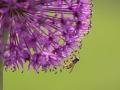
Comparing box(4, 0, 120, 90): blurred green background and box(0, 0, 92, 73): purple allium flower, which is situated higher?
box(0, 0, 92, 73): purple allium flower

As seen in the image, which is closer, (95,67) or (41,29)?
(41,29)

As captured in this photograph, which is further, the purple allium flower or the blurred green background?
the blurred green background

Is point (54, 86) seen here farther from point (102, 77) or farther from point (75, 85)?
point (102, 77)

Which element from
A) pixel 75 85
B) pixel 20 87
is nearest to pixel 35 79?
pixel 20 87

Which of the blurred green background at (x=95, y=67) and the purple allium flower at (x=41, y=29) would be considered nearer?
the purple allium flower at (x=41, y=29)
